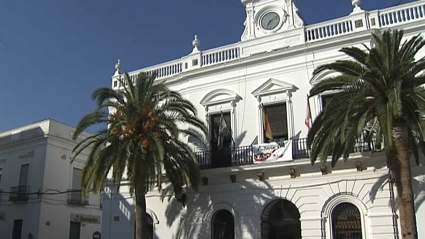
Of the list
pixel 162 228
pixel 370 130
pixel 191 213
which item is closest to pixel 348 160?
pixel 370 130

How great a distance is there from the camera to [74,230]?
89.5ft

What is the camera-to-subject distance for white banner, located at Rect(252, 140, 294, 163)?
16344mm

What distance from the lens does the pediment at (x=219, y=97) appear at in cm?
1855

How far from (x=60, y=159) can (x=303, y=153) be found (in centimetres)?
1629

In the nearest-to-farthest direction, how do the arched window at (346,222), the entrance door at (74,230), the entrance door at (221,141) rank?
1. the arched window at (346,222)
2. the entrance door at (221,141)
3. the entrance door at (74,230)

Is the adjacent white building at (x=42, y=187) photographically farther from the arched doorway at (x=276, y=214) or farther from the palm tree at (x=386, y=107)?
the palm tree at (x=386, y=107)

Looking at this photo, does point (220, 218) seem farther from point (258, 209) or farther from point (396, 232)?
point (396, 232)

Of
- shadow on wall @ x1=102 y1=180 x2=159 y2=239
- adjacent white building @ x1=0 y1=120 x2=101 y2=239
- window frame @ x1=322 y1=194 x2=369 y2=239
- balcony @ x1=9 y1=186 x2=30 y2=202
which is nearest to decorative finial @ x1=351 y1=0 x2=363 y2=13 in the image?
window frame @ x1=322 y1=194 x2=369 y2=239

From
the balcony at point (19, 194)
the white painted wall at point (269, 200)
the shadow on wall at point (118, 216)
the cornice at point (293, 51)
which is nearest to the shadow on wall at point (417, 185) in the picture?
the white painted wall at point (269, 200)

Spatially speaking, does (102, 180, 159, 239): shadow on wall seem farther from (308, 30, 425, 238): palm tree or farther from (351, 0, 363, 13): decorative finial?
(351, 0, 363, 13): decorative finial

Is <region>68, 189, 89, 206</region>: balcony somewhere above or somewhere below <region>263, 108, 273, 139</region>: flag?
below

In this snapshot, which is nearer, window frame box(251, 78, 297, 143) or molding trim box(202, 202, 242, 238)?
molding trim box(202, 202, 242, 238)

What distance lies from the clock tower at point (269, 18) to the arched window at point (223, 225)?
757 centimetres

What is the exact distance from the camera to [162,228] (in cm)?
1839
